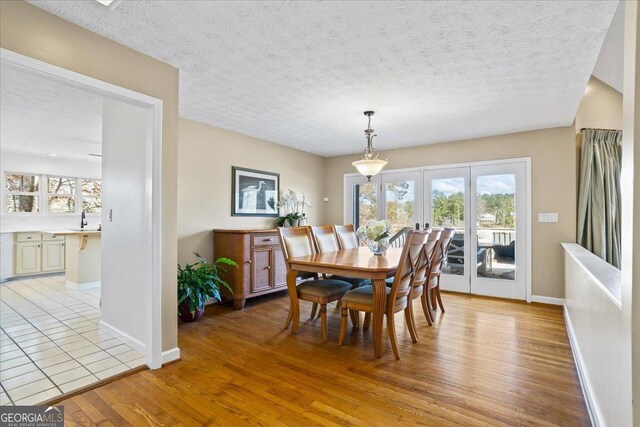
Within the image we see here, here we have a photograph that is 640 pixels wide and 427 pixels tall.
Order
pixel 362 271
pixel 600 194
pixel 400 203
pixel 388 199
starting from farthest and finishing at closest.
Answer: pixel 388 199
pixel 400 203
pixel 600 194
pixel 362 271

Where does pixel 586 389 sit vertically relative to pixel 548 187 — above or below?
below

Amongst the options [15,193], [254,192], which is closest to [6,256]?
[15,193]

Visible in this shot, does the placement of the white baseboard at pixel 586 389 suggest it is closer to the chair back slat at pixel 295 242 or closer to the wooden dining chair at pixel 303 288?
the wooden dining chair at pixel 303 288

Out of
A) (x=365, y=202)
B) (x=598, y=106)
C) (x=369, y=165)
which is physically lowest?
(x=365, y=202)

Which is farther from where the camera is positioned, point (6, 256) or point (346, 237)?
point (6, 256)

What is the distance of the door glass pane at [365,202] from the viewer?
581cm

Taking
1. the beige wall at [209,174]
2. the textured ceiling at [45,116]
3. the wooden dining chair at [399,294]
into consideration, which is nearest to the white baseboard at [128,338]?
the beige wall at [209,174]

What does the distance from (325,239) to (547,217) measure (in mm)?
2996

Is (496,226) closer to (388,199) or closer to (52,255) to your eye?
(388,199)

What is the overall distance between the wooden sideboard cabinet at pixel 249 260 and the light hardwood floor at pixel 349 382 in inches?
28.9

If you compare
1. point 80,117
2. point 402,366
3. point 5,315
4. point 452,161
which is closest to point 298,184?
point 452,161

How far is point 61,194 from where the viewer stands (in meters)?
6.59

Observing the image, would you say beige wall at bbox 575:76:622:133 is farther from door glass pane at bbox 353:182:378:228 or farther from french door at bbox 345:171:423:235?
door glass pane at bbox 353:182:378:228

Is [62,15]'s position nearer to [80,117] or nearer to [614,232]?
[80,117]
